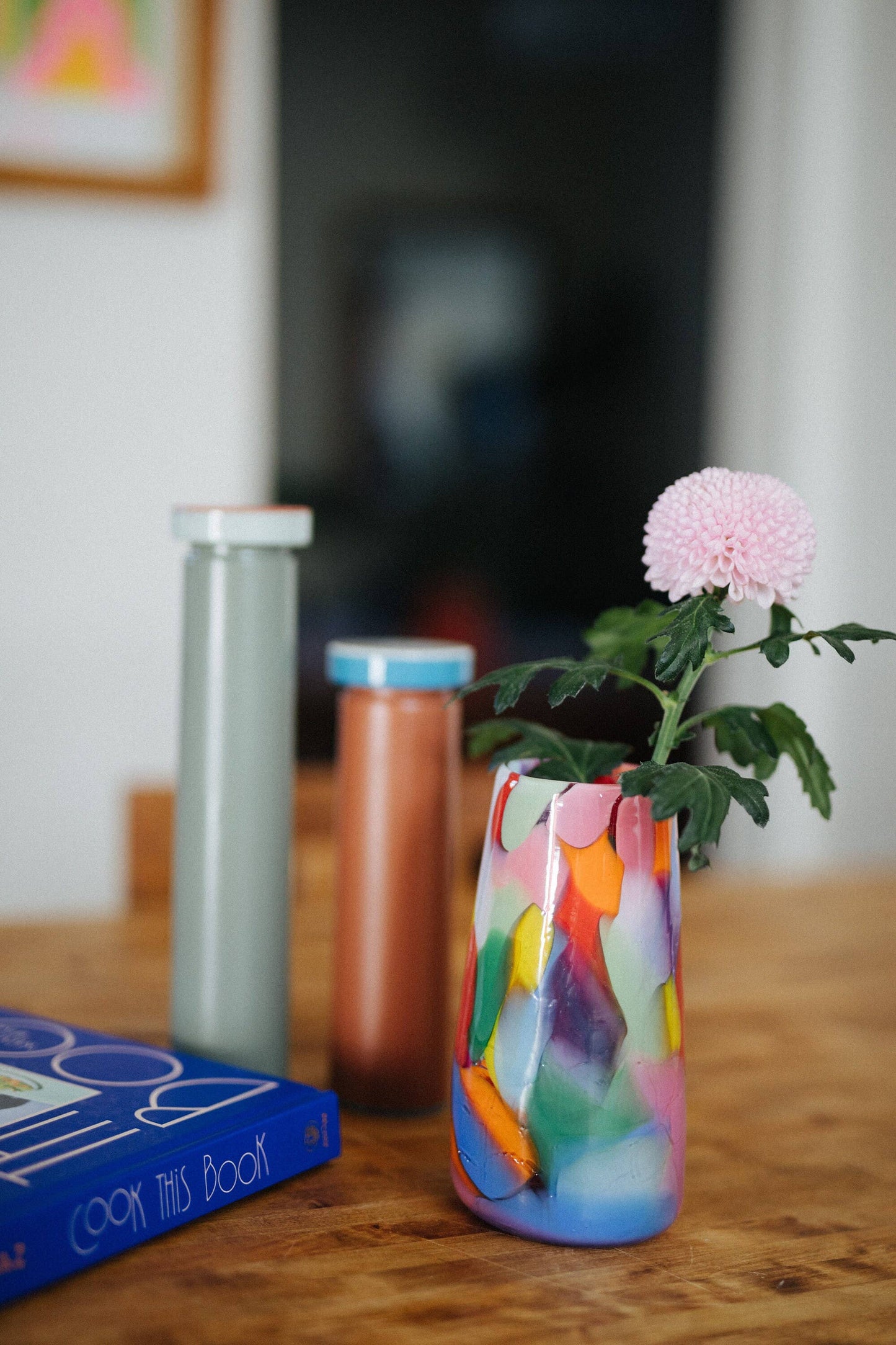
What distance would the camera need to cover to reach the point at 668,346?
9.58 ft

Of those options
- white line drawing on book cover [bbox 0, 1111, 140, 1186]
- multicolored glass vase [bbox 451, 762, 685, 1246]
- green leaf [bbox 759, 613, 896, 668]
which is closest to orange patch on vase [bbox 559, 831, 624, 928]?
multicolored glass vase [bbox 451, 762, 685, 1246]

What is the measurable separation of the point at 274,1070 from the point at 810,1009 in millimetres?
418

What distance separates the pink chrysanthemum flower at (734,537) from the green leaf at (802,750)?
65 mm

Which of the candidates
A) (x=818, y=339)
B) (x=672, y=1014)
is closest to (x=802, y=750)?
(x=672, y=1014)

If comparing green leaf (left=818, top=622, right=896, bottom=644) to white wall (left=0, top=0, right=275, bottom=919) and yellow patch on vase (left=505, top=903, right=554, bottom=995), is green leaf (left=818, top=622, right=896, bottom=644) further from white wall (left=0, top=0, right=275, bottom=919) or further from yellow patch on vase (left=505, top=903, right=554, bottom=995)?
white wall (left=0, top=0, right=275, bottom=919)

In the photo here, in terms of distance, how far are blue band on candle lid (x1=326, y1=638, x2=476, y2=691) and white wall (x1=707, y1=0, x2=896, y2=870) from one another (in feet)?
7.43

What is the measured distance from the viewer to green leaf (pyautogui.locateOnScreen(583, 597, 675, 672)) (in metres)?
0.62

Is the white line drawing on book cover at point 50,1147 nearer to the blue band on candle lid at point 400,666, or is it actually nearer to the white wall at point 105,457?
the blue band on candle lid at point 400,666

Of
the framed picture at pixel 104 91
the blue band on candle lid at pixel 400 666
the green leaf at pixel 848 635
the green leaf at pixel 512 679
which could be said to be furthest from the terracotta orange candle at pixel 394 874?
the framed picture at pixel 104 91

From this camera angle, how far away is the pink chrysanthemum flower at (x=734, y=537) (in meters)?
0.52

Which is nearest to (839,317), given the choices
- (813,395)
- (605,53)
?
(813,395)

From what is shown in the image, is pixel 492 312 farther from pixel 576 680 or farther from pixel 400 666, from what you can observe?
pixel 576 680

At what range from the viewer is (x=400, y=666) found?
0.67 metres

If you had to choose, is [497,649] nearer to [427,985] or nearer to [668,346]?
[668,346]
